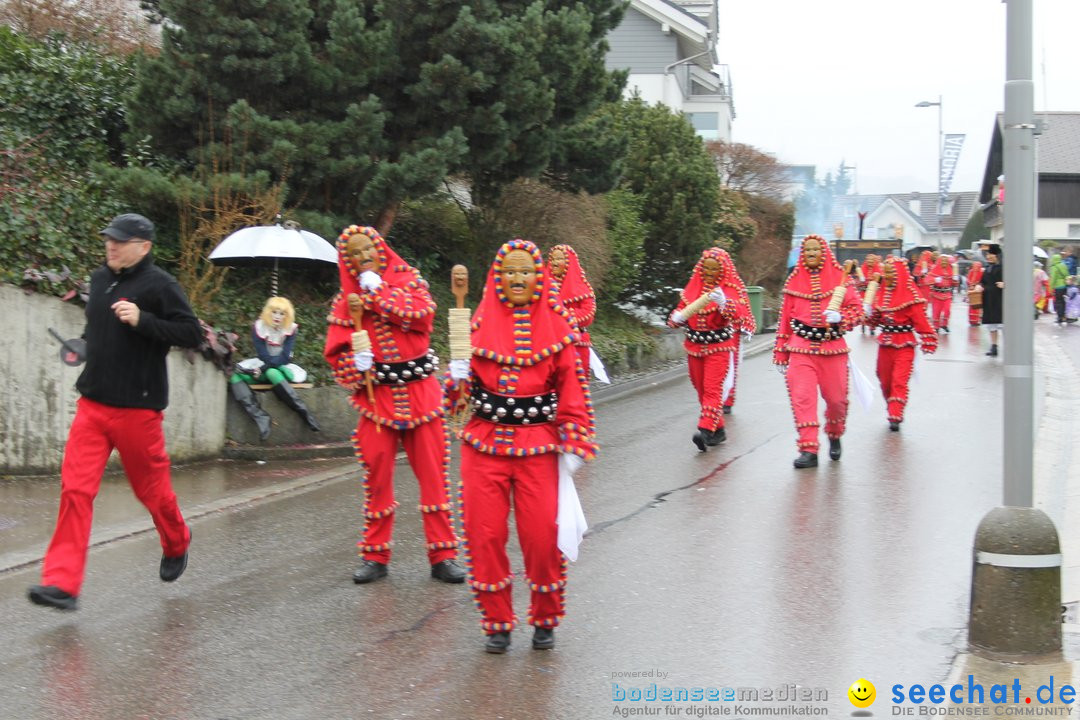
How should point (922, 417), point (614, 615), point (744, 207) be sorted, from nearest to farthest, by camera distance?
point (614, 615) < point (922, 417) < point (744, 207)

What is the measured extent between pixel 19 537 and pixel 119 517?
2.74 feet

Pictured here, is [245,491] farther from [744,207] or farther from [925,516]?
[744,207]

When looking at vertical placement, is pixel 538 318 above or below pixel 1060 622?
above

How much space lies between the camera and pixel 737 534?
27.4 ft

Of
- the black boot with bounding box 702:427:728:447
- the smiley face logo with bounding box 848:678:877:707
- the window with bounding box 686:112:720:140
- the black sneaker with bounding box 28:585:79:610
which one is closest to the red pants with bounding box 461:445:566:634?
the smiley face logo with bounding box 848:678:877:707

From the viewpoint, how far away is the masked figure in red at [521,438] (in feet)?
18.7

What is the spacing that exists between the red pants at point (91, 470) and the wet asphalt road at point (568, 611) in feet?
1.07

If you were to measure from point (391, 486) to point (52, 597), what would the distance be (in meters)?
1.93

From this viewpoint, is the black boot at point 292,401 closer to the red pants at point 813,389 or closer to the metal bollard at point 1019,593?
the red pants at point 813,389

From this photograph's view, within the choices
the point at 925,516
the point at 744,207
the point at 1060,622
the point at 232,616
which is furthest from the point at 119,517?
the point at 744,207

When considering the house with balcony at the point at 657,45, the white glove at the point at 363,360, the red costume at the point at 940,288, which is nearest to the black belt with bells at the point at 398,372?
the white glove at the point at 363,360

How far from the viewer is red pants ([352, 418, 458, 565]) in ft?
23.5

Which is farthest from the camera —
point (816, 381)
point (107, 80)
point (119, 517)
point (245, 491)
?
point (107, 80)

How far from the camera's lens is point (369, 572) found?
23.5 feet
